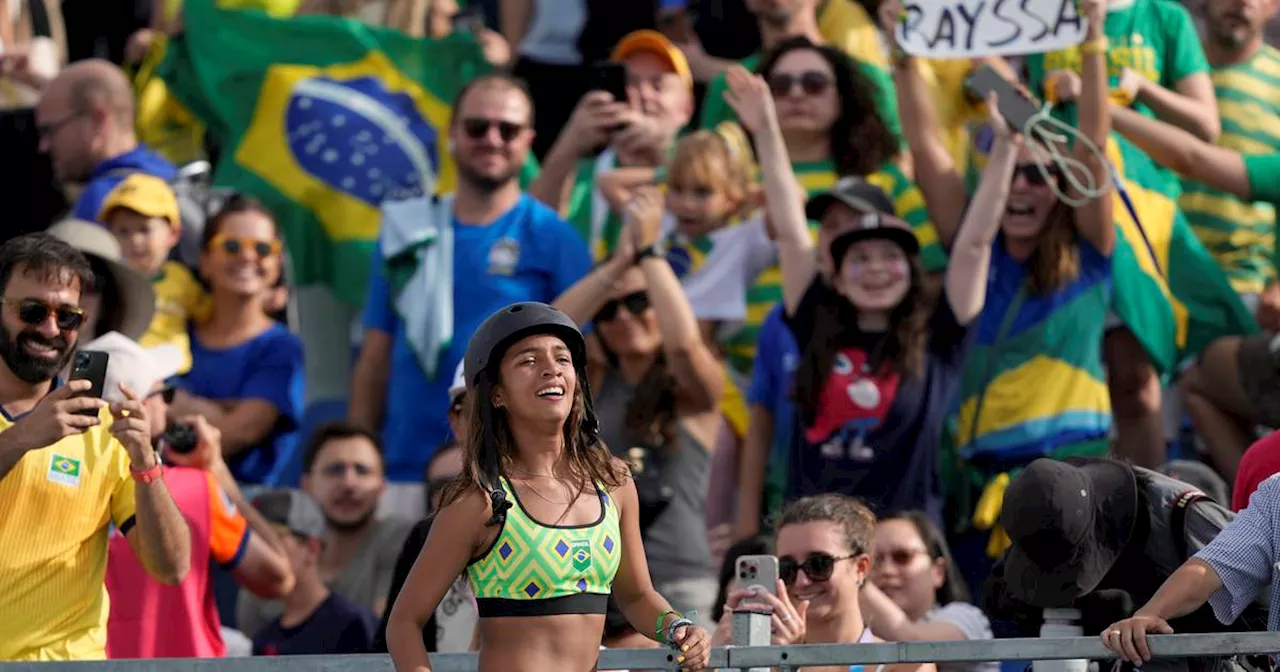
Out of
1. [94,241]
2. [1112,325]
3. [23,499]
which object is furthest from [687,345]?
[23,499]

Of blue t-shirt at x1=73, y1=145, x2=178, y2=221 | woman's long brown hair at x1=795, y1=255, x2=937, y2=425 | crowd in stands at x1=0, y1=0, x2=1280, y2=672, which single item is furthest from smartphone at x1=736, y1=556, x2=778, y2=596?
blue t-shirt at x1=73, y1=145, x2=178, y2=221

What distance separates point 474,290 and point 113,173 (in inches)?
66.9

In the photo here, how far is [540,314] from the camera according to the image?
474 centimetres

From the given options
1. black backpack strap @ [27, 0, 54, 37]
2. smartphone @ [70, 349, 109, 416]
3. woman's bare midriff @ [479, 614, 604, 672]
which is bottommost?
woman's bare midriff @ [479, 614, 604, 672]

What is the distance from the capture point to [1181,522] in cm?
543

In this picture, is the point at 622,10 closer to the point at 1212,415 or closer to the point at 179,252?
the point at 179,252

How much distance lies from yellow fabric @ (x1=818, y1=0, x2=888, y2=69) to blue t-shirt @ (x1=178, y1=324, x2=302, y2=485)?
2.61 m

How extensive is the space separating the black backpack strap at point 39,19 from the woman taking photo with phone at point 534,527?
277 inches

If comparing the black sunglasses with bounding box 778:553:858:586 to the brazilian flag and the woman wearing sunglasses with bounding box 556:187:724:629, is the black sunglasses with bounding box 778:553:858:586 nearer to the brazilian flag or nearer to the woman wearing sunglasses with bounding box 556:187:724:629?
the woman wearing sunglasses with bounding box 556:187:724:629

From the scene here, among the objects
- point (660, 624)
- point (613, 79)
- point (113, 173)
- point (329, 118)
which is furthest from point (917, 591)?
point (329, 118)

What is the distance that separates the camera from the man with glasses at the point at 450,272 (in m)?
8.56

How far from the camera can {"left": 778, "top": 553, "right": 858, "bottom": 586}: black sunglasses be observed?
6.06 meters

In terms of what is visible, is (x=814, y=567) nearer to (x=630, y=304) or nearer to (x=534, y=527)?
(x=534, y=527)

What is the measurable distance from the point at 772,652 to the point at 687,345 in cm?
311
